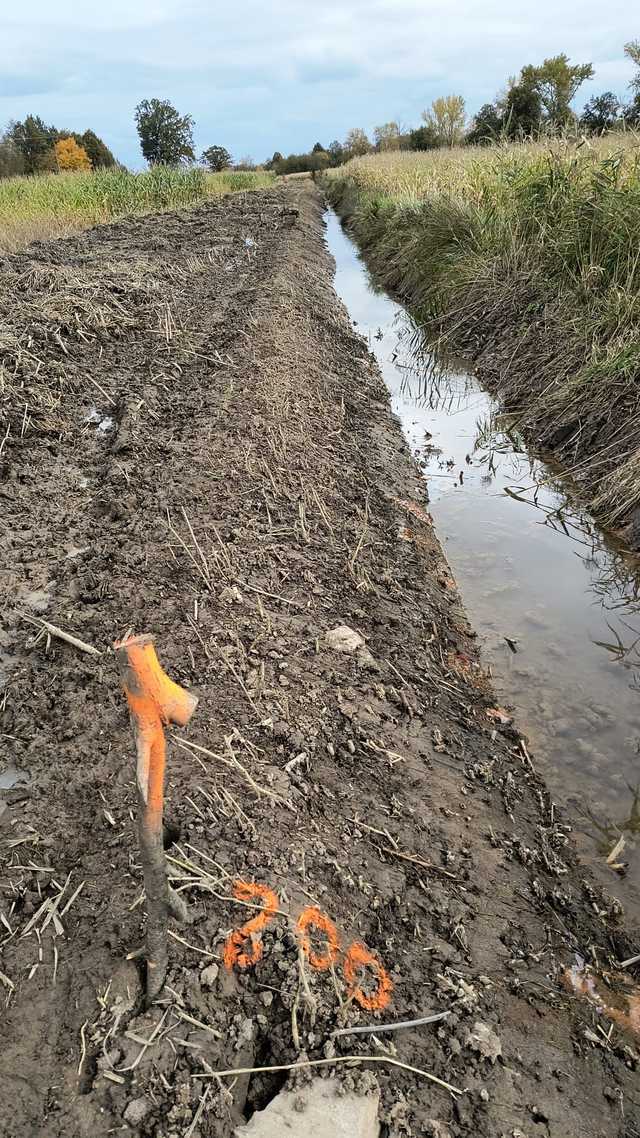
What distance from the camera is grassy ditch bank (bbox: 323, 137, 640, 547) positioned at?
16.5ft

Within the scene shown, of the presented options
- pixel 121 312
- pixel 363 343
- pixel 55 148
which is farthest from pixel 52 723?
pixel 55 148

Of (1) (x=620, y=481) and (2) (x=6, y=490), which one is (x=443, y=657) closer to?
(1) (x=620, y=481)

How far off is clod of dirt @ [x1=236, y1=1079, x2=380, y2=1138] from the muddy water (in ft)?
4.14

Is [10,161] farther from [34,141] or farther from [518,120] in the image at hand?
[518,120]

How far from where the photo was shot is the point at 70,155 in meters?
38.5

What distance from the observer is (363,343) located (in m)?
8.20

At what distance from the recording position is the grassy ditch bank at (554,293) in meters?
5.04

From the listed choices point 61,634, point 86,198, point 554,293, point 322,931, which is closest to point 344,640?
point 61,634

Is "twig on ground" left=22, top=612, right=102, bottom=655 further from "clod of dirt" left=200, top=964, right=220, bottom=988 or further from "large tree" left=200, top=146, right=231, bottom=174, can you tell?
"large tree" left=200, top=146, right=231, bottom=174

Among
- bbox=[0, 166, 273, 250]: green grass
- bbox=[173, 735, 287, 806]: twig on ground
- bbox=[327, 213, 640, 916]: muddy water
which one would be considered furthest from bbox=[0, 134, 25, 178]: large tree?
bbox=[173, 735, 287, 806]: twig on ground

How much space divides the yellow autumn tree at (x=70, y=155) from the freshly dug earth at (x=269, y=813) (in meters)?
40.3

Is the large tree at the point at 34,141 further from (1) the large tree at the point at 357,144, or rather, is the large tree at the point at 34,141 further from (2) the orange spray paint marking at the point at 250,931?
(2) the orange spray paint marking at the point at 250,931

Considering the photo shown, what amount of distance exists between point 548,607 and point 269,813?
2379 mm

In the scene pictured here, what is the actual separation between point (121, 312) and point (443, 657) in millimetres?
5935
